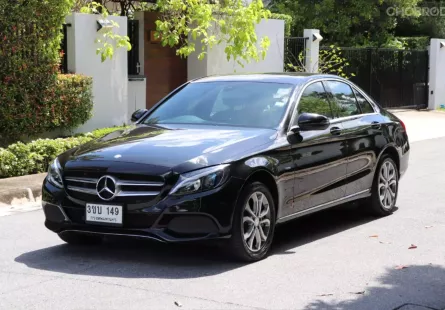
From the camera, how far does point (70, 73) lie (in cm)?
1545

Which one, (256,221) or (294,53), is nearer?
(256,221)

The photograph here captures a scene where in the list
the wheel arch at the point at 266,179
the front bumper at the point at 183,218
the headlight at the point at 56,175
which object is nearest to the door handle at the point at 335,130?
the wheel arch at the point at 266,179

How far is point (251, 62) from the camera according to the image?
20156 millimetres

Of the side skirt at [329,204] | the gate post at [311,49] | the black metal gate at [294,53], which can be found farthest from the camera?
the gate post at [311,49]

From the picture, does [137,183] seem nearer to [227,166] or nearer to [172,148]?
[172,148]

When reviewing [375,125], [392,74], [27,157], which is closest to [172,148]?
[375,125]

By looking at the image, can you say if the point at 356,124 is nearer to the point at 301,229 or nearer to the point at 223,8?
the point at 301,229

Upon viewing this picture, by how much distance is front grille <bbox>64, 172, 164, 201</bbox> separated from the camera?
6512 millimetres

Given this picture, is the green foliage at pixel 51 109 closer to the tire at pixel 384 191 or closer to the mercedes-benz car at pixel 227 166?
the mercedes-benz car at pixel 227 166

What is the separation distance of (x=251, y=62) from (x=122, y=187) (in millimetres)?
13853

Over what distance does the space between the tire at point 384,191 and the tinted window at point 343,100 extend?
68 centimetres

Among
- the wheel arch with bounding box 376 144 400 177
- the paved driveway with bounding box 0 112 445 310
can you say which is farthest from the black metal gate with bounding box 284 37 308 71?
the paved driveway with bounding box 0 112 445 310

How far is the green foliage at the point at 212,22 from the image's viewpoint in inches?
671

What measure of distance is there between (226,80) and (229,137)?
1391mm
